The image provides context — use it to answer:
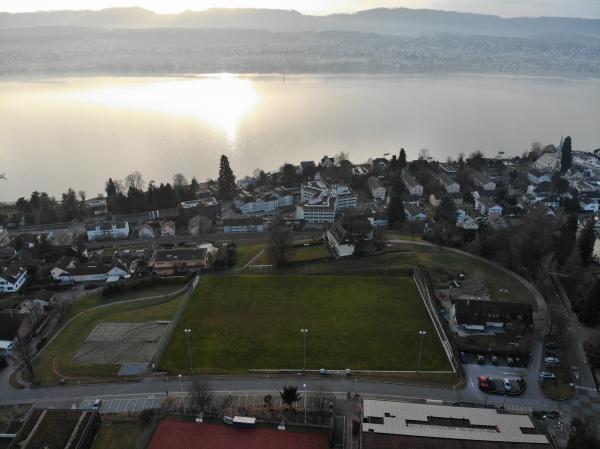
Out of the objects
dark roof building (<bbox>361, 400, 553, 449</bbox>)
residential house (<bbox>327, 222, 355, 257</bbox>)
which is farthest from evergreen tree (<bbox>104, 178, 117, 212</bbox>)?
dark roof building (<bbox>361, 400, 553, 449</bbox>)

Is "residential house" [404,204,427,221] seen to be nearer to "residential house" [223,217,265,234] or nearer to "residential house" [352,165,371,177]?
"residential house" [352,165,371,177]

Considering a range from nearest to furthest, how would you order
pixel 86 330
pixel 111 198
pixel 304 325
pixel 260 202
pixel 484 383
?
pixel 484 383 → pixel 304 325 → pixel 86 330 → pixel 111 198 → pixel 260 202

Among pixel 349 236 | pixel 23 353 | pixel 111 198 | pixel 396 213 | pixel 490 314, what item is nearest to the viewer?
pixel 23 353

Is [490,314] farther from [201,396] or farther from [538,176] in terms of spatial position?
[538,176]

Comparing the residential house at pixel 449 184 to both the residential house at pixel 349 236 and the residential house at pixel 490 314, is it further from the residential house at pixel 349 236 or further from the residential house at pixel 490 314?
the residential house at pixel 490 314

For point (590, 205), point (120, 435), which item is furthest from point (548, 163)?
point (120, 435)

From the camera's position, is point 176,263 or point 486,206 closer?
point 176,263

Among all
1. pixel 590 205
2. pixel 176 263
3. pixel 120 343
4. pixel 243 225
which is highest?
pixel 120 343

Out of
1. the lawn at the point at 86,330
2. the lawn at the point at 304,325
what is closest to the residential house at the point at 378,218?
the lawn at the point at 304,325
